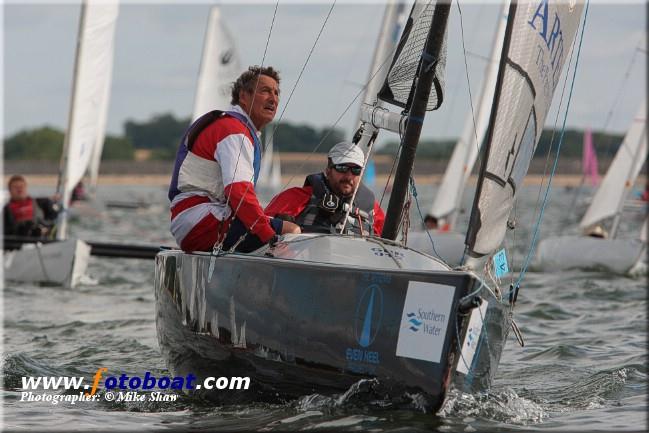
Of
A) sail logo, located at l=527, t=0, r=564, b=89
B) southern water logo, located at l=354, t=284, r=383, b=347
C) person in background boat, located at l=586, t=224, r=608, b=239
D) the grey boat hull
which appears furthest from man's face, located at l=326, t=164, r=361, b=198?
person in background boat, located at l=586, t=224, r=608, b=239

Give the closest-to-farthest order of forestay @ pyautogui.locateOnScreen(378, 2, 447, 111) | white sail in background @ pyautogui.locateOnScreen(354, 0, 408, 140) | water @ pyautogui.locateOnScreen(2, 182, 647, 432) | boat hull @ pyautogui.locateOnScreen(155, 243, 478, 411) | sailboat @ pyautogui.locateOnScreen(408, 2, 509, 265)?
boat hull @ pyautogui.locateOnScreen(155, 243, 478, 411) < water @ pyautogui.locateOnScreen(2, 182, 647, 432) < forestay @ pyautogui.locateOnScreen(378, 2, 447, 111) < sailboat @ pyautogui.locateOnScreen(408, 2, 509, 265) < white sail in background @ pyautogui.locateOnScreen(354, 0, 408, 140)

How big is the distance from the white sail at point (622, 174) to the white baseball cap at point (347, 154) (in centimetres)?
1077

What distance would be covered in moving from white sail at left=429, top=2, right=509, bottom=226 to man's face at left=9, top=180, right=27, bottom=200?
6.30 metres

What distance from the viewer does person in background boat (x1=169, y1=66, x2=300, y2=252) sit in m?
4.46

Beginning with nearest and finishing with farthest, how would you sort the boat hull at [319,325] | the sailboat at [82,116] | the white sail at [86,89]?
the boat hull at [319,325] → the sailboat at [82,116] → the white sail at [86,89]

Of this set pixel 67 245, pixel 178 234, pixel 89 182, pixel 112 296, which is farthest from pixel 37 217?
pixel 89 182

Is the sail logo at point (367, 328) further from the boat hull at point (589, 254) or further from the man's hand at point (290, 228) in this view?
the boat hull at point (589, 254)

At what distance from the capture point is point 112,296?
9336 mm

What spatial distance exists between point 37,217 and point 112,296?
2366 millimetres

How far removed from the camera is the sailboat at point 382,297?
3.76 m

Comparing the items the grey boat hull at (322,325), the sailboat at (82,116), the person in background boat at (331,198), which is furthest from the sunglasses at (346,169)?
the sailboat at (82,116)

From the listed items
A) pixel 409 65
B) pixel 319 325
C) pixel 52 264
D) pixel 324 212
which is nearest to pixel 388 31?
pixel 52 264

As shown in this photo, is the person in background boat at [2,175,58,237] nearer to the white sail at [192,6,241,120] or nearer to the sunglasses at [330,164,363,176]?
the sunglasses at [330,164,363,176]

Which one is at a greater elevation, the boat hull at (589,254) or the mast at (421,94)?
the mast at (421,94)
